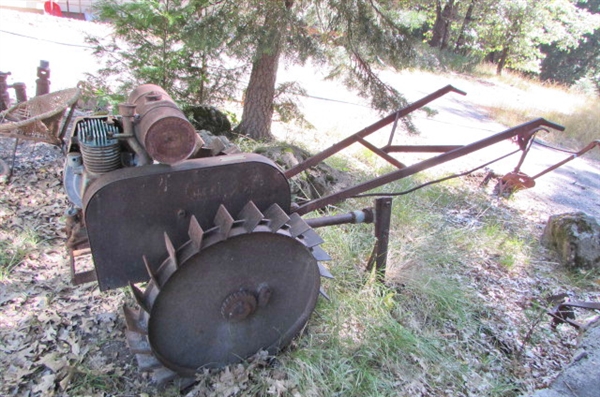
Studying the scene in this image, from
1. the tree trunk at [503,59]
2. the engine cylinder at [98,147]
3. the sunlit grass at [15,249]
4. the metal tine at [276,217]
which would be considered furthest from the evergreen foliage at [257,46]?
the tree trunk at [503,59]

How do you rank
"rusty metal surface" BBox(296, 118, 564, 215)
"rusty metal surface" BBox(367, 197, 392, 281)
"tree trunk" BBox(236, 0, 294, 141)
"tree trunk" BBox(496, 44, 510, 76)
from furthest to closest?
"tree trunk" BBox(496, 44, 510, 76) < "tree trunk" BBox(236, 0, 294, 141) < "rusty metal surface" BBox(367, 197, 392, 281) < "rusty metal surface" BBox(296, 118, 564, 215)

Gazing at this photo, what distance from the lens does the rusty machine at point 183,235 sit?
6.18 feet

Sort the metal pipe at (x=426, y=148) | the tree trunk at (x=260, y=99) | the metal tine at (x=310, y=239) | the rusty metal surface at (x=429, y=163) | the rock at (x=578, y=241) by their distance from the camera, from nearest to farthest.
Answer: the metal tine at (x=310, y=239)
the rusty metal surface at (x=429, y=163)
the metal pipe at (x=426, y=148)
the rock at (x=578, y=241)
the tree trunk at (x=260, y=99)

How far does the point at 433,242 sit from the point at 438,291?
793 mm

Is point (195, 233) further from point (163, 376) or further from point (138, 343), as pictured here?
point (163, 376)

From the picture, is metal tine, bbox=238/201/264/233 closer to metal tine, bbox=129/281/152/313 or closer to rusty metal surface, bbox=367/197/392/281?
metal tine, bbox=129/281/152/313

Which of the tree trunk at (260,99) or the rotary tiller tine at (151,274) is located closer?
the rotary tiller tine at (151,274)

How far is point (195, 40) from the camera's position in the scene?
397 cm

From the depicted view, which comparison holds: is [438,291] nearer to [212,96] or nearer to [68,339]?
[68,339]

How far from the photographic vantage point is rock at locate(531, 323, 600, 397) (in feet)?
6.90

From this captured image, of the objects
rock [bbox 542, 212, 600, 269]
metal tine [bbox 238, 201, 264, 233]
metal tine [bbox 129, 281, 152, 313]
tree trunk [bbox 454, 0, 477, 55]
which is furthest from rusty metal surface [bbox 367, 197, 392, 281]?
tree trunk [bbox 454, 0, 477, 55]

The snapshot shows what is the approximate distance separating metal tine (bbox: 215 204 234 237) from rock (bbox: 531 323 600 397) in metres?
1.81

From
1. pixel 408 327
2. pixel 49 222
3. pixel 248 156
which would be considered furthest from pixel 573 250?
pixel 49 222

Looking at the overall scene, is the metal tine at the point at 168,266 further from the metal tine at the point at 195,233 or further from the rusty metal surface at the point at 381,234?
the rusty metal surface at the point at 381,234
